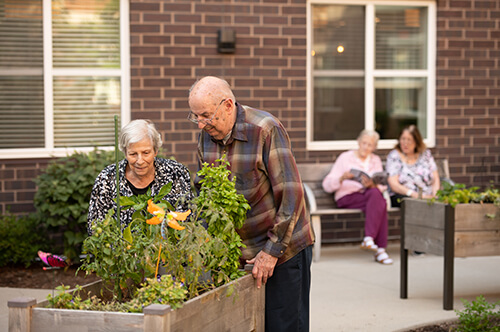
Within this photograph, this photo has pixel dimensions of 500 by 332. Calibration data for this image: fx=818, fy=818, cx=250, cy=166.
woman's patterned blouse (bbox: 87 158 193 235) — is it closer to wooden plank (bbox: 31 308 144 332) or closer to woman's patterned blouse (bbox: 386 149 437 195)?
wooden plank (bbox: 31 308 144 332)

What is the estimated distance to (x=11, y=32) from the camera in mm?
8727

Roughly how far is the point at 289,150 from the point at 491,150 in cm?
701

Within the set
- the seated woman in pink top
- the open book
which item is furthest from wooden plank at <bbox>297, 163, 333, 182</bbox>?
the open book

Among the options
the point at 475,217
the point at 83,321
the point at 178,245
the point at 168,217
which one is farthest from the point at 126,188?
the point at 475,217

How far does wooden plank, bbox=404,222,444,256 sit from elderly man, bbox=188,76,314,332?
2800 millimetres

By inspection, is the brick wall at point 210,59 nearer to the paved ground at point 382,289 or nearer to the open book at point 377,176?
the open book at point 377,176

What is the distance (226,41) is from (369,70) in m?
1.95

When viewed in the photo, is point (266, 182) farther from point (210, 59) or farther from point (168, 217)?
point (210, 59)

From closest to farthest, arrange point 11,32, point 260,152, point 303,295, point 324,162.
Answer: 1. point 260,152
2. point 303,295
3. point 11,32
4. point 324,162

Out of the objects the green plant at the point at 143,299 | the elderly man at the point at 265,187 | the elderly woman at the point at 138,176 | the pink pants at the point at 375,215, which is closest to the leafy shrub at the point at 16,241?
the pink pants at the point at 375,215

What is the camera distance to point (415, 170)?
30.7 feet

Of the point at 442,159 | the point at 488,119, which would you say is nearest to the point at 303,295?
the point at 442,159

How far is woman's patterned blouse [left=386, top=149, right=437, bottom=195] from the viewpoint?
368 inches

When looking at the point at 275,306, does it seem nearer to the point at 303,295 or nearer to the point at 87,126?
the point at 303,295
